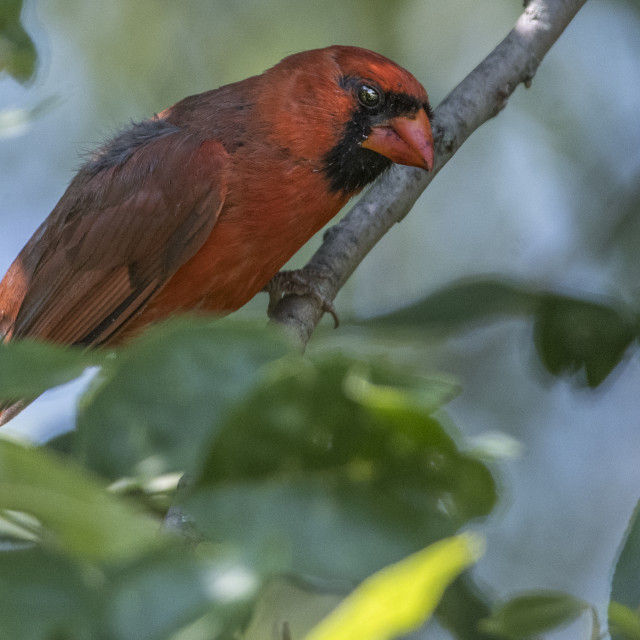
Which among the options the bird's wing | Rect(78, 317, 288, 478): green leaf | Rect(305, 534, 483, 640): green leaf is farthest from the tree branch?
Rect(305, 534, 483, 640): green leaf

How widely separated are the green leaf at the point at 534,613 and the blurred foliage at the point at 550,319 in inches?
44.1

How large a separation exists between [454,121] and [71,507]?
93.0 inches

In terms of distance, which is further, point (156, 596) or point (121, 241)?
point (121, 241)

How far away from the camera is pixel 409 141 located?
9.53 feet

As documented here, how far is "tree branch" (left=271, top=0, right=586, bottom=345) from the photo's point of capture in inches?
115

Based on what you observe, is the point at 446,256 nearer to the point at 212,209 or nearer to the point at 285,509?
the point at 212,209

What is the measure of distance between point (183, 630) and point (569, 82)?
15.4 feet

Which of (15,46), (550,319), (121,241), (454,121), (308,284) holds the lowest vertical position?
(121,241)

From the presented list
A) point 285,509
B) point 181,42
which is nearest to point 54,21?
point 181,42

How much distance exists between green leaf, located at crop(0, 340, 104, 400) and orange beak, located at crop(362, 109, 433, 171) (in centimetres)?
214

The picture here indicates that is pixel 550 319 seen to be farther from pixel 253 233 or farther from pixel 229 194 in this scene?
pixel 229 194

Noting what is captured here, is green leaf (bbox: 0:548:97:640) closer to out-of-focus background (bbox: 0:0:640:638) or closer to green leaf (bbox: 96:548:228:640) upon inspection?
green leaf (bbox: 96:548:228:640)

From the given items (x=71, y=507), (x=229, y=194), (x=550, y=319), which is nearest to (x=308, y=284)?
(x=229, y=194)

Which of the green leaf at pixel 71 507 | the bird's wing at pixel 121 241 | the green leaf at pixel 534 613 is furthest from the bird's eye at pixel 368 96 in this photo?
the green leaf at pixel 71 507
